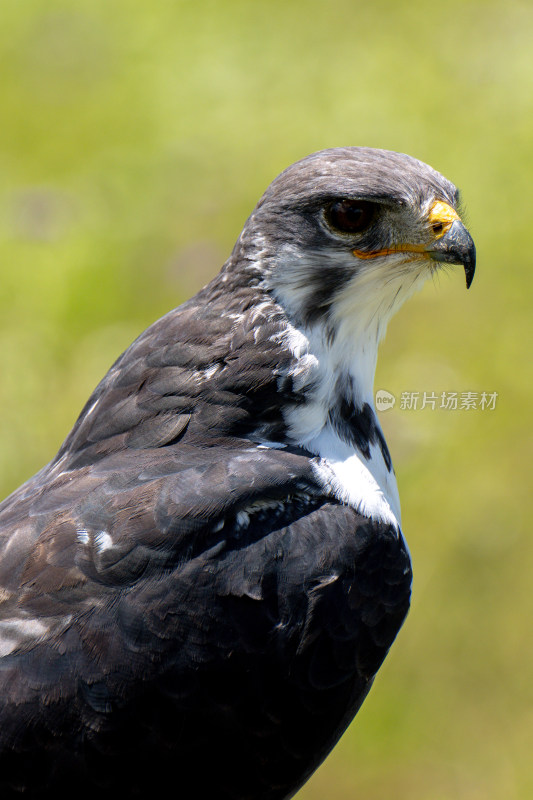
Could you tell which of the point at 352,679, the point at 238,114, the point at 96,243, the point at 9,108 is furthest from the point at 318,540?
the point at 9,108

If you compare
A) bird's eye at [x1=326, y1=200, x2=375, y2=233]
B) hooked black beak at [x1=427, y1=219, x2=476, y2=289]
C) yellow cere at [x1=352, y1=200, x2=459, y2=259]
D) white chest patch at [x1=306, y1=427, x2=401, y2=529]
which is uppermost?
bird's eye at [x1=326, y1=200, x2=375, y2=233]

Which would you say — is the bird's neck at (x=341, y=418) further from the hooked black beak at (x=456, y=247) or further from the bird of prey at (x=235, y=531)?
the hooked black beak at (x=456, y=247)

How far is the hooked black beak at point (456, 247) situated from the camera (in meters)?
3.68

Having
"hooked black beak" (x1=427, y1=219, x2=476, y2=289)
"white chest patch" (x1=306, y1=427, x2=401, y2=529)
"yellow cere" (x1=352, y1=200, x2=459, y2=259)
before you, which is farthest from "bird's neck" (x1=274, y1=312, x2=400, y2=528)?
"hooked black beak" (x1=427, y1=219, x2=476, y2=289)

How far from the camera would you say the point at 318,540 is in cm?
346

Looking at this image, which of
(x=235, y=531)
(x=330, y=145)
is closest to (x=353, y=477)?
(x=235, y=531)

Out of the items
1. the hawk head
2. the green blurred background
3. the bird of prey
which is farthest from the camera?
the green blurred background

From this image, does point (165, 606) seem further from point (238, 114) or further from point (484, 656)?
point (238, 114)

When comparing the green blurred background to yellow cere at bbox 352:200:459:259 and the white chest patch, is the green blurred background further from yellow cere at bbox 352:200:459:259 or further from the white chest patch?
yellow cere at bbox 352:200:459:259

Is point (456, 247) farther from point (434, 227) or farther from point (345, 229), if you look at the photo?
point (345, 229)

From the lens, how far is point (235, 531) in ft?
11.2

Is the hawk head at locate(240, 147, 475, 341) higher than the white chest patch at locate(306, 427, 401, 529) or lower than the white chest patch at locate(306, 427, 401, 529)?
Answer: higher

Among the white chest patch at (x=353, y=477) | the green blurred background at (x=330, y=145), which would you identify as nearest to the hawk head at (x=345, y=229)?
the white chest patch at (x=353, y=477)

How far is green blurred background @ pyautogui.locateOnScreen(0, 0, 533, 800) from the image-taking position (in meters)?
6.21
